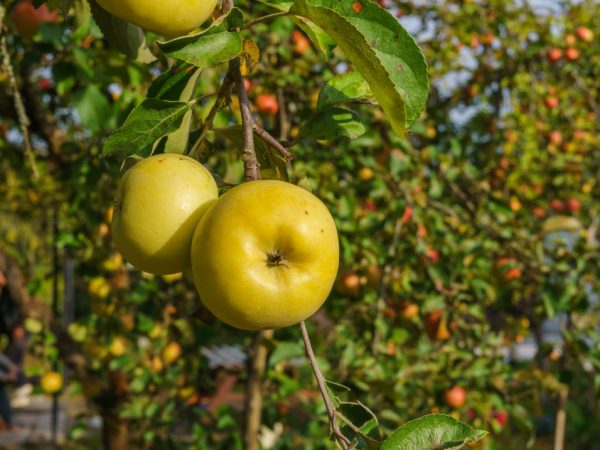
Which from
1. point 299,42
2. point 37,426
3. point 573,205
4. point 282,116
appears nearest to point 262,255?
point 282,116

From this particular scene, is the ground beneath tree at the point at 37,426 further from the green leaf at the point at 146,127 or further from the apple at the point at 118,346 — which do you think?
the green leaf at the point at 146,127

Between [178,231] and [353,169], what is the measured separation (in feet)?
5.98

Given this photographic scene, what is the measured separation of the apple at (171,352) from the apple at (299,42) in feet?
3.98

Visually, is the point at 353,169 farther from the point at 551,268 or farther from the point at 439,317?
the point at 551,268

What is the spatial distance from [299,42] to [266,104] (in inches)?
19.6

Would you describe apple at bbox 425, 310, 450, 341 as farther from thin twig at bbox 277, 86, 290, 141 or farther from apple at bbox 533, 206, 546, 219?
apple at bbox 533, 206, 546, 219

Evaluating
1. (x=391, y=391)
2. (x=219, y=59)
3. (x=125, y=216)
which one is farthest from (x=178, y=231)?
(x=391, y=391)

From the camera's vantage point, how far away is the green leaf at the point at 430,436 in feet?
2.08

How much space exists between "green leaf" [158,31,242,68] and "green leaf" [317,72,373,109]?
19 centimetres

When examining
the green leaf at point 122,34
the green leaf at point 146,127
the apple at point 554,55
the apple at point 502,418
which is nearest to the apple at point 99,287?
the apple at point 502,418

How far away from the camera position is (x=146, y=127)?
71 cm

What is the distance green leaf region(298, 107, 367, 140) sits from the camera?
825 millimetres

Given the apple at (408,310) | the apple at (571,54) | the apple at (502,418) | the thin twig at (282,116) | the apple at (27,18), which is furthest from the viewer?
the apple at (571,54)

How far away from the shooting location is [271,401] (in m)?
2.60
